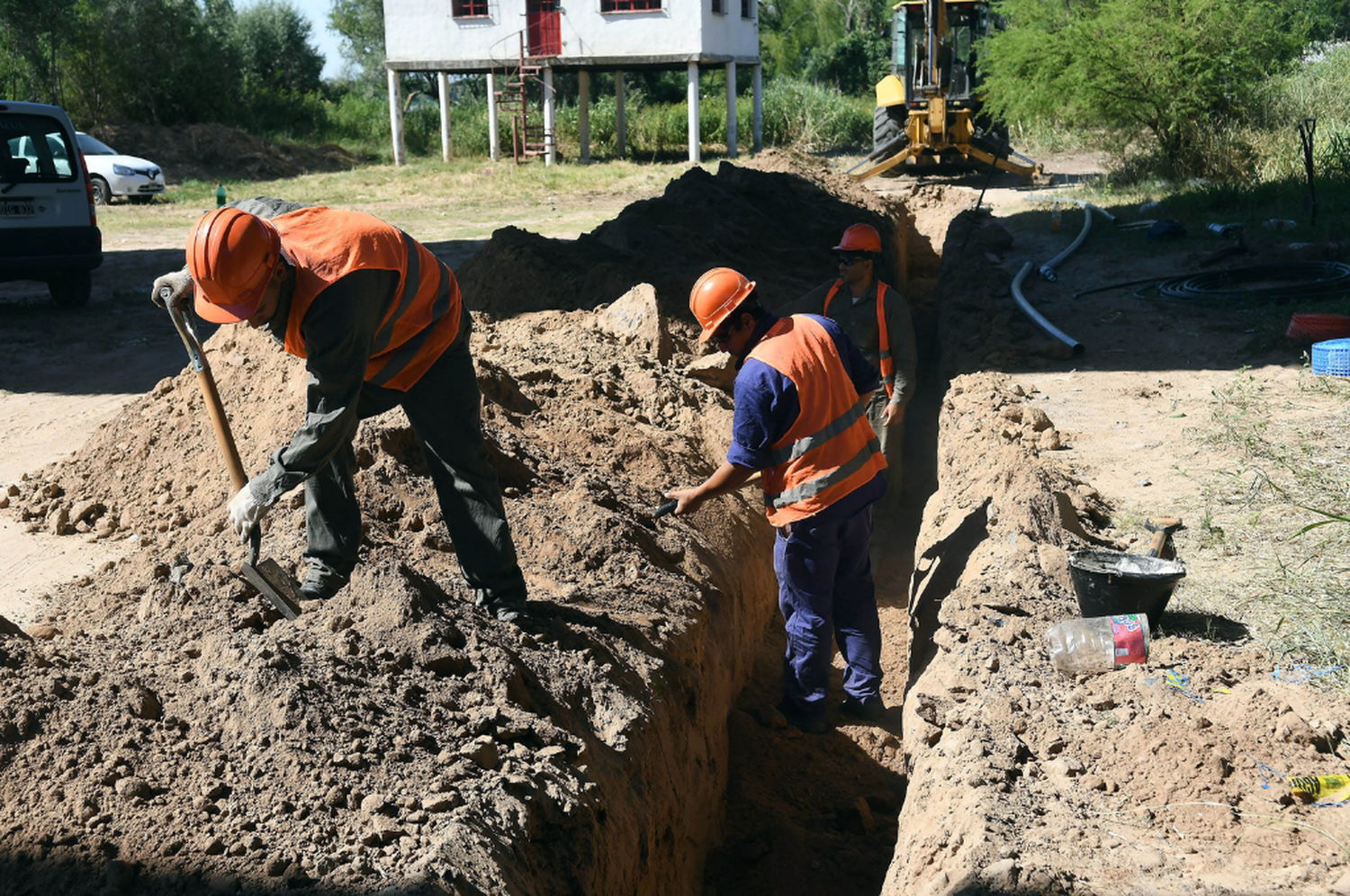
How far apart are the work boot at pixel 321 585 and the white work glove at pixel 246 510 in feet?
2.04

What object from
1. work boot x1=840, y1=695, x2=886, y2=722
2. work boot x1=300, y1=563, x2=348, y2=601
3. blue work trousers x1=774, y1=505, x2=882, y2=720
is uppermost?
work boot x1=300, y1=563, x2=348, y2=601

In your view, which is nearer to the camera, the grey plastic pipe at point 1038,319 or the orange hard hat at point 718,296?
the orange hard hat at point 718,296

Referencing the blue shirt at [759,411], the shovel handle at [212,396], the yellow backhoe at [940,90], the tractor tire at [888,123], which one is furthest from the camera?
the tractor tire at [888,123]

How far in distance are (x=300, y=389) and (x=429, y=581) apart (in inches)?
89.1

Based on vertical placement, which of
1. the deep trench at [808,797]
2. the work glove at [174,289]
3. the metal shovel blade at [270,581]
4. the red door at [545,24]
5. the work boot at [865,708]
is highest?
the red door at [545,24]

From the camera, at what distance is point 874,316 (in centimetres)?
646

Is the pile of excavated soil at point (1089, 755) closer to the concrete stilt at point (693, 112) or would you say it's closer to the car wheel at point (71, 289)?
the car wheel at point (71, 289)

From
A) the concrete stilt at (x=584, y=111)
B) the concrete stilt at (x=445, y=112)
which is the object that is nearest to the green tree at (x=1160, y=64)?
the concrete stilt at (x=584, y=111)

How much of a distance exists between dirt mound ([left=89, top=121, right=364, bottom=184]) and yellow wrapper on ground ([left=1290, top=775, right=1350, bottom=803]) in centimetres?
2752

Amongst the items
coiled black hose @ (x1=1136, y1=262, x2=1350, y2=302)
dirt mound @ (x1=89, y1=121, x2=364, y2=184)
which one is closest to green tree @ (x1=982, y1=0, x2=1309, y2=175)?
coiled black hose @ (x1=1136, y1=262, x2=1350, y2=302)

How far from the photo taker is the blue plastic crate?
7.27 meters

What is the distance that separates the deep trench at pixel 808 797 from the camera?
4250 millimetres

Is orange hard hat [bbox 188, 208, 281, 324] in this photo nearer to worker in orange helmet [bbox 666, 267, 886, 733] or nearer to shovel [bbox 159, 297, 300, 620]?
shovel [bbox 159, 297, 300, 620]

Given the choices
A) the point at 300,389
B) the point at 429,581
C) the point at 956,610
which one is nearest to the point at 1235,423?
the point at 956,610
